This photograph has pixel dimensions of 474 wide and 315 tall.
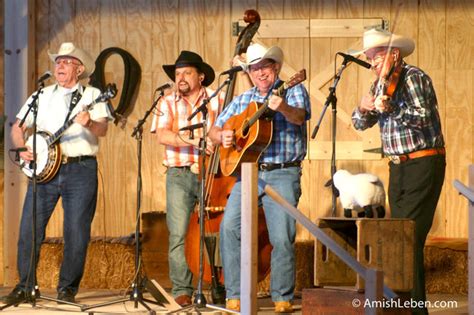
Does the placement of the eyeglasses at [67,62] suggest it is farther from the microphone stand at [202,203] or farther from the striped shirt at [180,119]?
the microphone stand at [202,203]

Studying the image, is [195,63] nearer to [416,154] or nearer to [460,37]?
[416,154]

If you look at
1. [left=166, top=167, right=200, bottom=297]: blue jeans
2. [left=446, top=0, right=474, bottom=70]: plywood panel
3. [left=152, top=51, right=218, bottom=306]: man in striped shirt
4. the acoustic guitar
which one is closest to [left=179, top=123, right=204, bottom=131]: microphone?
[left=152, top=51, right=218, bottom=306]: man in striped shirt

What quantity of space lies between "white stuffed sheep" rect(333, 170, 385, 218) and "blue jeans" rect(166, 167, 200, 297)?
161cm

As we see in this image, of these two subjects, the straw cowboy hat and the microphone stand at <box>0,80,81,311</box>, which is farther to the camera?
the straw cowboy hat

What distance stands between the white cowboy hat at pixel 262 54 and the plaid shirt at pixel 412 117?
979 millimetres

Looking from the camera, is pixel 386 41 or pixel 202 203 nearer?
pixel 386 41

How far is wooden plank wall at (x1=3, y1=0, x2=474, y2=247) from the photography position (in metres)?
8.88

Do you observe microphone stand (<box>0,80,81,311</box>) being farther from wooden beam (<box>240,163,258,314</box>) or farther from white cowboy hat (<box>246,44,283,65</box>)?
wooden beam (<box>240,163,258,314</box>)

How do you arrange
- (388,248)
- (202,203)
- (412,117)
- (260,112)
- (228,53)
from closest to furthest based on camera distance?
(388,248)
(412,117)
(260,112)
(202,203)
(228,53)

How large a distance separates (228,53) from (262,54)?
2169 mm

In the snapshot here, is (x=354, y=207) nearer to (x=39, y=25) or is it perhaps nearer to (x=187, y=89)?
(x=187, y=89)

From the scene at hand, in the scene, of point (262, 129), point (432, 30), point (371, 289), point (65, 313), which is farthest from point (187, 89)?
point (371, 289)

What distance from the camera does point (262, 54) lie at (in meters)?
6.94

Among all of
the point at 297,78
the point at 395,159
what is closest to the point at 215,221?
the point at 297,78
